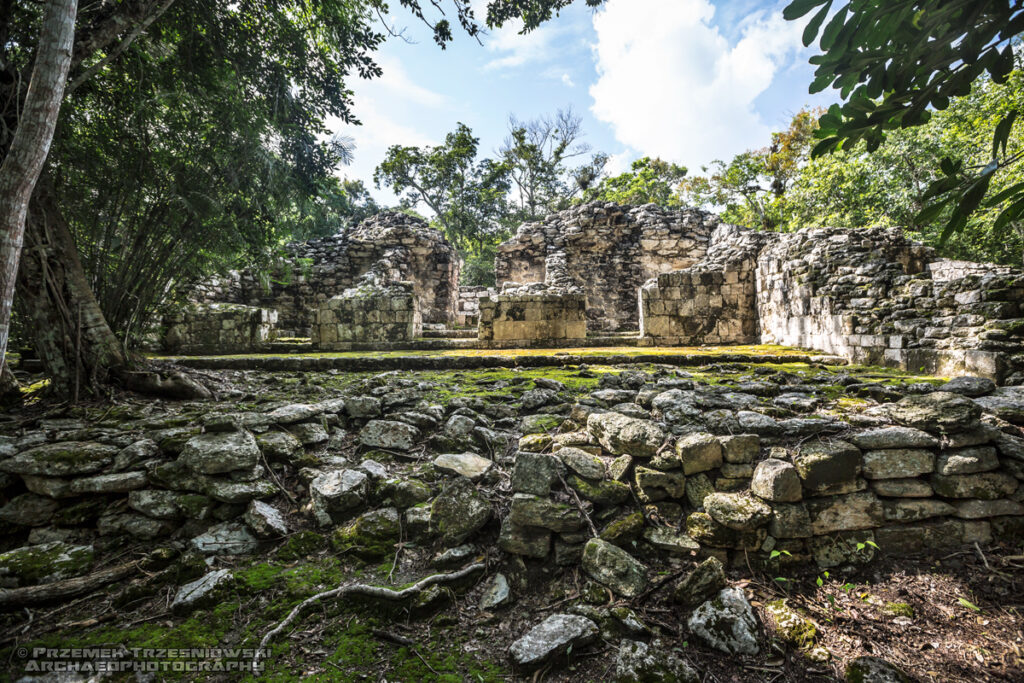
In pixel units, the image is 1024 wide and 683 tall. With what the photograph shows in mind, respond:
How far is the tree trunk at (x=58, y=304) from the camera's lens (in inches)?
124

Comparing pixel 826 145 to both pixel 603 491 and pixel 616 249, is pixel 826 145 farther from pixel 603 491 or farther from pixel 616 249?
pixel 616 249

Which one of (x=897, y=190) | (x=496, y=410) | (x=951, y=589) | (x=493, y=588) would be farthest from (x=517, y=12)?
(x=897, y=190)

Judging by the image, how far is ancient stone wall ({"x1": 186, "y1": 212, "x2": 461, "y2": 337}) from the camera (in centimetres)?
1143

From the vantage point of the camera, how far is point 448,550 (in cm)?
193

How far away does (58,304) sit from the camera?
3248 millimetres

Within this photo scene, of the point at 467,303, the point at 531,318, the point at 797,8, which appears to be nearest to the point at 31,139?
the point at 797,8

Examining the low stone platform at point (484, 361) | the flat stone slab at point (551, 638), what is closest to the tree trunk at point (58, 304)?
the low stone platform at point (484, 361)

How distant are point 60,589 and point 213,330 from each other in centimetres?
713

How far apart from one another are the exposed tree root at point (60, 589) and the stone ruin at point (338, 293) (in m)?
5.71

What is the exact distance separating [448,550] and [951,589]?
242 centimetres

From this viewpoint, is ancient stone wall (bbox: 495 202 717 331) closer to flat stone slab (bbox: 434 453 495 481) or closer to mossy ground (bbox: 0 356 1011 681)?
flat stone slab (bbox: 434 453 495 481)

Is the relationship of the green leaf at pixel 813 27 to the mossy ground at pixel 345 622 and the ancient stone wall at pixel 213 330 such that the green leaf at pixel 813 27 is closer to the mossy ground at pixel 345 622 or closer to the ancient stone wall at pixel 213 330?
the mossy ground at pixel 345 622

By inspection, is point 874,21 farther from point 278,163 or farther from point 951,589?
point 278,163

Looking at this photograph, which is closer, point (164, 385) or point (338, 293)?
point (164, 385)
